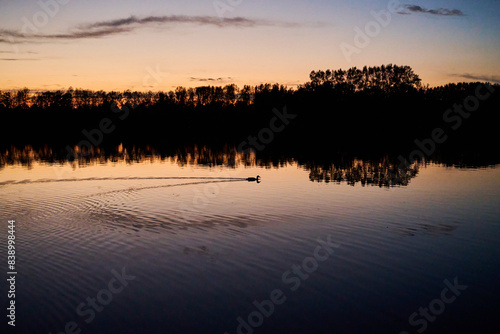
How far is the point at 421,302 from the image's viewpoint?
12.0 metres

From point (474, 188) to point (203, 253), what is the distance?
23679 millimetres

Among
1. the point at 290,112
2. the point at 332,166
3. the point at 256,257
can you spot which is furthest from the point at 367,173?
the point at 290,112

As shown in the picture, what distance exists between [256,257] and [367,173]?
83.2ft

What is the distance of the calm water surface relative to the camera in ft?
36.9

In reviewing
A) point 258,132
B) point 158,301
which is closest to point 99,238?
point 158,301

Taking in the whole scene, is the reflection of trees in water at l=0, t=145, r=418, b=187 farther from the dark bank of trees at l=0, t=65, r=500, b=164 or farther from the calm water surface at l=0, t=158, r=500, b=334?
the dark bank of trees at l=0, t=65, r=500, b=164

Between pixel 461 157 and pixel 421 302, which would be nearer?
pixel 421 302

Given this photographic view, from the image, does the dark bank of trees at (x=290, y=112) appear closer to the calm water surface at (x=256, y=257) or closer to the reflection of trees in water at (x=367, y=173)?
the reflection of trees in water at (x=367, y=173)

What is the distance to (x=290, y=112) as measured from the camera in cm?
11781

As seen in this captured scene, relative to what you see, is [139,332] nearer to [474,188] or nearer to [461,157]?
[474,188]

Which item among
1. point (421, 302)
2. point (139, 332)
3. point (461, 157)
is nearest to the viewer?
point (139, 332)

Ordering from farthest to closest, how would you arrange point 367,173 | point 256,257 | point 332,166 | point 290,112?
1. point 290,112
2. point 332,166
3. point 367,173
4. point 256,257

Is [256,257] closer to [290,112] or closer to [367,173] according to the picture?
[367,173]

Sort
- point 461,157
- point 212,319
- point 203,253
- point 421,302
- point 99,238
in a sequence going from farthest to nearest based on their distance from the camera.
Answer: point 461,157 < point 99,238 < point 203,253 < point 421,302 < point 212,319
